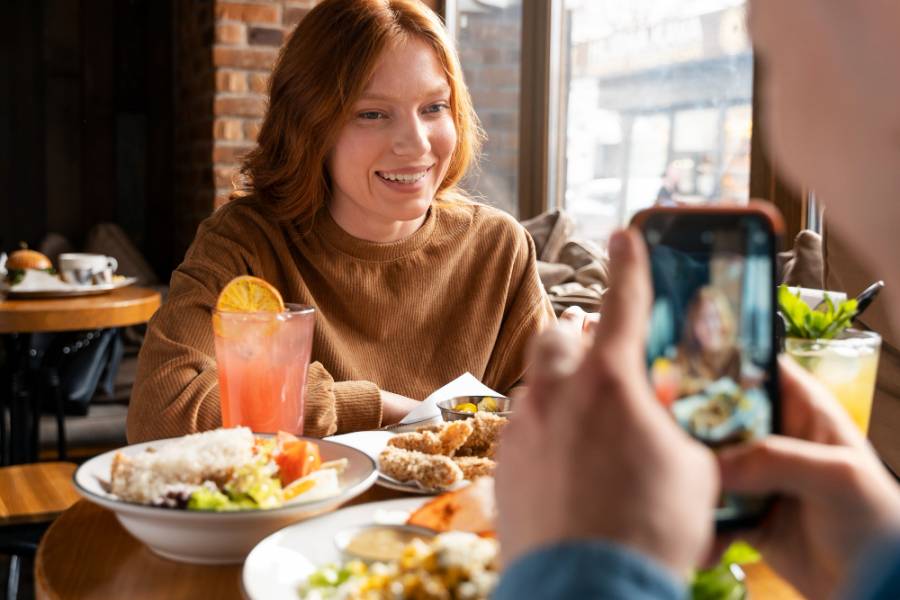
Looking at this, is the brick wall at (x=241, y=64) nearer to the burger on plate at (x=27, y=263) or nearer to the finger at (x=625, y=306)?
the burger on plate at (x=27, y=263)

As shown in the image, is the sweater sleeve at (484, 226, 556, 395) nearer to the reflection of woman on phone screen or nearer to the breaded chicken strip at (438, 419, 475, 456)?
the breaded chicken strip at (438, 419, 475, 456)

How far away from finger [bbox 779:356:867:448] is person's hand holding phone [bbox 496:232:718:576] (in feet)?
0.64

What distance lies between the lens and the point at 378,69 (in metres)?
1.61

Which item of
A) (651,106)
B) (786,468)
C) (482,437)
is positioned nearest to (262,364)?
(482,437)

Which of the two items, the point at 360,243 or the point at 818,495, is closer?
the point at 818,495

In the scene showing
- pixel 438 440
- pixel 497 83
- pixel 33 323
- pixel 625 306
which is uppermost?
pixel 497 83

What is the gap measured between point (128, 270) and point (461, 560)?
4.13 meters

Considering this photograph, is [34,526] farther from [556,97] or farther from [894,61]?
[556,97]

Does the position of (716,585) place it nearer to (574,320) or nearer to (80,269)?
(574,320)

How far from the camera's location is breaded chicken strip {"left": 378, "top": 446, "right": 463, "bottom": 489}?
3.01 feet

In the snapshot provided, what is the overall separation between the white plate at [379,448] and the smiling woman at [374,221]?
45 cm

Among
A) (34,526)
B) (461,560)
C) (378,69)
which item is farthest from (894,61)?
(34,526)

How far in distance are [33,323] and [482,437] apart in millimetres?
1706

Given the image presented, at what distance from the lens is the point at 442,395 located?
126 cm
